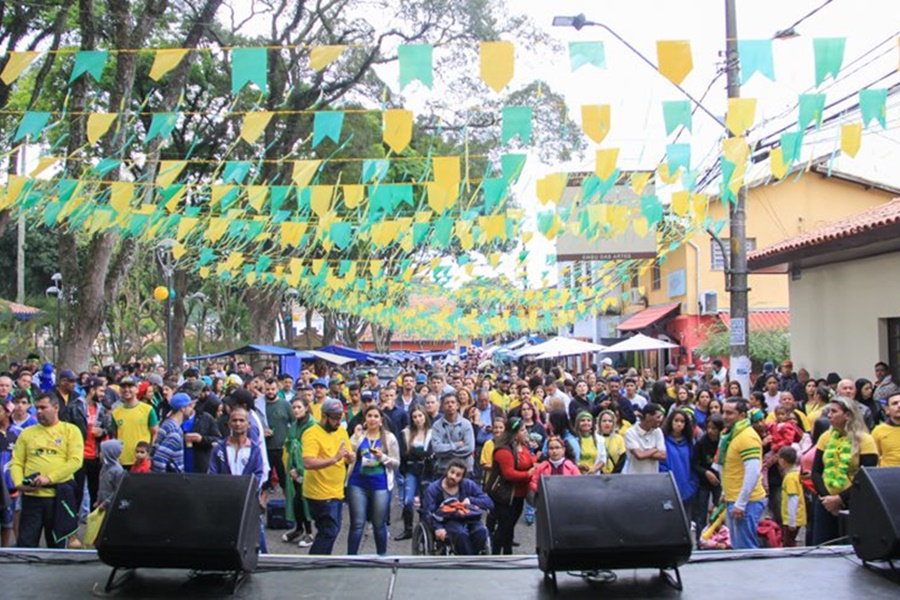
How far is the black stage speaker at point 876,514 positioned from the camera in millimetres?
4832

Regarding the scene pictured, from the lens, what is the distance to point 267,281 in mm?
26141

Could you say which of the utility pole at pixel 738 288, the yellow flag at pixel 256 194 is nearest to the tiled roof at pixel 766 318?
the utility pole at pixel 738 288

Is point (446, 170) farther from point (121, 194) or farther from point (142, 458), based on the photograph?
point (121, 194)

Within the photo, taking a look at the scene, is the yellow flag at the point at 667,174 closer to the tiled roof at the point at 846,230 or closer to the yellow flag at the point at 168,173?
the tiled roof at the point at 846,230

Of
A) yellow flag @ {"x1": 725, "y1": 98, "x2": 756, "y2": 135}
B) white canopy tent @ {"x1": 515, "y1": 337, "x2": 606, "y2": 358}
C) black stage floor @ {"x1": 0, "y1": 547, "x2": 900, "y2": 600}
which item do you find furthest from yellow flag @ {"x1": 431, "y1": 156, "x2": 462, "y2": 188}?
white canopy tent @ {"x1": 515, "y1": 337, "x2": 606, "y2": 358}

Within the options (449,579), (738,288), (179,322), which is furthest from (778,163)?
(179,322)

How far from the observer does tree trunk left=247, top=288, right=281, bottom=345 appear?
31.2 m

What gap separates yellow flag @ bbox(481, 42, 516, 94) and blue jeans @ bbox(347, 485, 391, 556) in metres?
3.72

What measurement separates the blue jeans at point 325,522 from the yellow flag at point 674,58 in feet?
15.1

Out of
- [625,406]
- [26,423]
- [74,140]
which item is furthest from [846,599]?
[74,140]

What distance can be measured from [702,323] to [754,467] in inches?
947

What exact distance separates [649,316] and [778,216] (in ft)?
21.3

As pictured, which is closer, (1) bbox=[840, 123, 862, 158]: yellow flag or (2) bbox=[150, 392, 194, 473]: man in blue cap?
(2) bbox=[150, 392, 194, 473]: man in blue cap

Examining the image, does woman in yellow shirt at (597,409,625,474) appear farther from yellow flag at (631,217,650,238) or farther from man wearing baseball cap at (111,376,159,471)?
yellow flag at (631,217,650,238)
